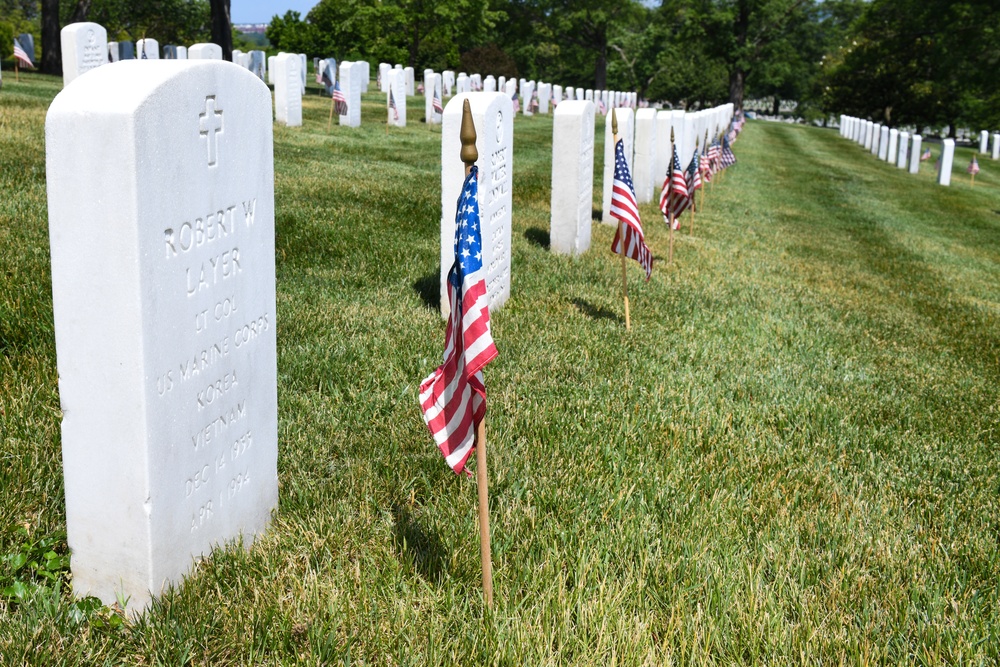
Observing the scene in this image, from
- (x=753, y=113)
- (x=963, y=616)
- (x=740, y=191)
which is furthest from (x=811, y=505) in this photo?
(x=753, y=113)

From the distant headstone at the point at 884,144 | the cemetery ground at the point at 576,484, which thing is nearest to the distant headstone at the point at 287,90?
the cemetery ground at the point at 576,484

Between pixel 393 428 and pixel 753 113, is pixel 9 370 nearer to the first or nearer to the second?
pixel 393 428

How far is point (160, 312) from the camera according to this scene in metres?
2.57

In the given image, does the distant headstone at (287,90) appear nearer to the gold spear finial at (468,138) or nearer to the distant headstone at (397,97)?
the distant headstone at (397,97)

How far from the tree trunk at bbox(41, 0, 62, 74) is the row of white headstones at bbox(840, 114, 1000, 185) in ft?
90.9

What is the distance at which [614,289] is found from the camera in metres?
7.91

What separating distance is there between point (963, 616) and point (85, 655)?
281 cm

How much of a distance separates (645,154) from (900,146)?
21.5 meters

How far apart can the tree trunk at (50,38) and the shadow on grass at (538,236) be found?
24717mm

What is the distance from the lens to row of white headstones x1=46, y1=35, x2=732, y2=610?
7.90 feet

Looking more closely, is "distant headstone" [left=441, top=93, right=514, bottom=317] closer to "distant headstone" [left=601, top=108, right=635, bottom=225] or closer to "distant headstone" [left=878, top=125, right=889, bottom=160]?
"distant headstone" [left=601, top=108, right=635, bottom=225]

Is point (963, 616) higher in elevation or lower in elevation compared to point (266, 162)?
lower

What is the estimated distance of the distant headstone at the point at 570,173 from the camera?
880 cm

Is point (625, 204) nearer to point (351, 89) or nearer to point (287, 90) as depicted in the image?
point (287, 90)
